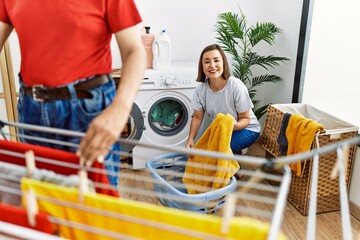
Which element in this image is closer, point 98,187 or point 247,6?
point 98,187

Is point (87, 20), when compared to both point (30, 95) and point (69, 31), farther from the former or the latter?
point (30, 95)

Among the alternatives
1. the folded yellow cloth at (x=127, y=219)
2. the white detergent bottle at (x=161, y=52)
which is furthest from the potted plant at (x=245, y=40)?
the folded yellow cloth at (x=127, y=219)

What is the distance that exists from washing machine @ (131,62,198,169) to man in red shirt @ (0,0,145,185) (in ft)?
5.30

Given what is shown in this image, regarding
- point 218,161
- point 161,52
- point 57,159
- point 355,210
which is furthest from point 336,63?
point 57,159

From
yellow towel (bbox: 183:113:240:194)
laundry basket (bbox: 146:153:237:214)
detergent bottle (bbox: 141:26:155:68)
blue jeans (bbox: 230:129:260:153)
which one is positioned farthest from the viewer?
detergent bottle (bbox: 141:26:155:68)

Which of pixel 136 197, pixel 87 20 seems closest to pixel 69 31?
pixel 87 20

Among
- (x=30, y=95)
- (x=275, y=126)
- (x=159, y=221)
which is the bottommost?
(x=275, y=126)

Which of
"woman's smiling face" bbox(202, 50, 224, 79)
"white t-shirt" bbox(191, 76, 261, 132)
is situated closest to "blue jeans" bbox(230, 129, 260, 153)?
"white t-shirt" bbox(191, 76, 261, 132)

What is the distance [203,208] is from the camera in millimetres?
2018

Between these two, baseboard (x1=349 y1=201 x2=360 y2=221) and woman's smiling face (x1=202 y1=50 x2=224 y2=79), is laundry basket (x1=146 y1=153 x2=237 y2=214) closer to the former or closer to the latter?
woman's smiling face (x1=202 y1=50 x2=224 y2=79)

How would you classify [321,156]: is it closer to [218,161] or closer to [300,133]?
[300,133]

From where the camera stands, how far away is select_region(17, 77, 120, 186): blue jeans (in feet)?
3.02

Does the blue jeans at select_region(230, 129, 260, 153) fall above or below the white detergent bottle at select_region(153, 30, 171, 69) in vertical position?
below

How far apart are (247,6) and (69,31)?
2605mm
